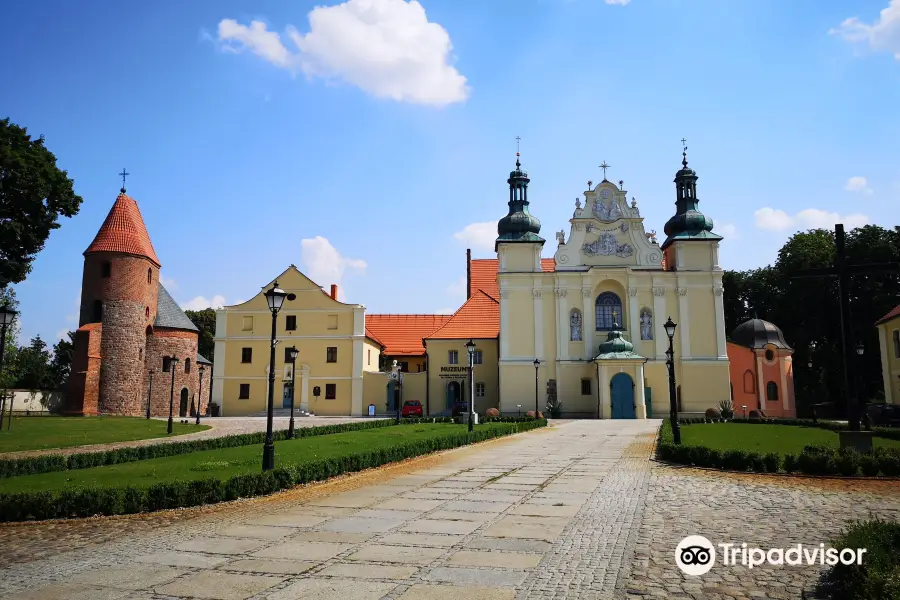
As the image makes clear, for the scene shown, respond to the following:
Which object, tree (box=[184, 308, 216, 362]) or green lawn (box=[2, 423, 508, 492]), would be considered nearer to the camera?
green lawn (box=[2, 423, 508, 492])

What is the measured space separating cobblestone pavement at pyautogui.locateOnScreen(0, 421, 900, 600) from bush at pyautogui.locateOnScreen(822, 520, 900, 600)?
579mm

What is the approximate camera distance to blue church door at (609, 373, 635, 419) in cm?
4503

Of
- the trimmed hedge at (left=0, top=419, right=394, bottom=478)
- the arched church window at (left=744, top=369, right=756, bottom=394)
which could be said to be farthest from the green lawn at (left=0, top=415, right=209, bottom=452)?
the arched church window at (left=744, top=369, right=756, bottom=394)

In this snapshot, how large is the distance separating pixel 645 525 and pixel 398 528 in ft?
11.2

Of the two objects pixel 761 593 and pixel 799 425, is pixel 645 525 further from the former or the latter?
pixel 799 425

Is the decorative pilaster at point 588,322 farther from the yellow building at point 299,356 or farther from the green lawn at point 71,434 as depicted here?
the green lawn at point 71,434

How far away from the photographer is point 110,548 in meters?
8.41

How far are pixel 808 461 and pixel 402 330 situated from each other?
4618 cm

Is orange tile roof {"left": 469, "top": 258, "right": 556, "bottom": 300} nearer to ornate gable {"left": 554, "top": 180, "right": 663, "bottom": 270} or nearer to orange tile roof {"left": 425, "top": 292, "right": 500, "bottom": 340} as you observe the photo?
orange tile roof {"left": 425, "top": 292, "right": 500, "bottom": 340}

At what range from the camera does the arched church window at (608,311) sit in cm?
4891

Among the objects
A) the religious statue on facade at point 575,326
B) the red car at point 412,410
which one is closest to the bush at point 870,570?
the red car at point 412,410

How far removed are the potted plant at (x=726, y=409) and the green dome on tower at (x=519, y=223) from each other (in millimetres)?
16680

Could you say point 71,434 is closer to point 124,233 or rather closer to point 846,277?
point 124,233

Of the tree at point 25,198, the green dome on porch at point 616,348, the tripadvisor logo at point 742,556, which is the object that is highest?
the tree at point 25,198
